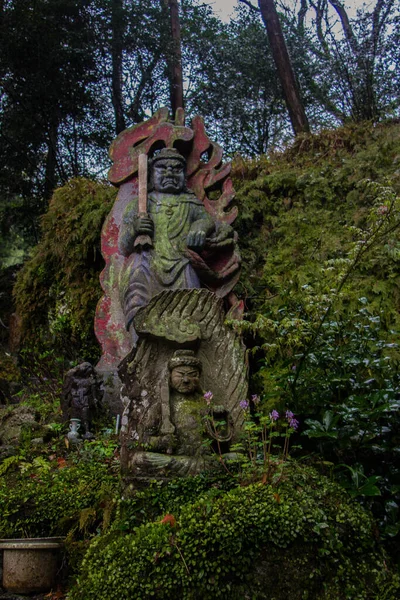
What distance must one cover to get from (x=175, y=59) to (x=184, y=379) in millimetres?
9936

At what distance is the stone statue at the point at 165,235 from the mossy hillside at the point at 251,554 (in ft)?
8.71

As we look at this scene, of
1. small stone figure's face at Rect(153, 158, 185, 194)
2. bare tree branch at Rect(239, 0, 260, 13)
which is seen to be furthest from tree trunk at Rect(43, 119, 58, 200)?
bare tree branch at Rect(239, 0, 260, 13)

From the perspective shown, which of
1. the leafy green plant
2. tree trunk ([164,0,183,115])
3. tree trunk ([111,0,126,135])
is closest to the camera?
the leafy green plant

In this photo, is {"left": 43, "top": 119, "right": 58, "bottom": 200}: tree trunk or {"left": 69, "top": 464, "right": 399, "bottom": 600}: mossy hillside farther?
{"left": 43, "top": 119, "right": 58, "bottom": 200}: tree trunk

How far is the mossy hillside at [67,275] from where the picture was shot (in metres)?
7.55

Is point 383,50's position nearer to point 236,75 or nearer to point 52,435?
point 236,75

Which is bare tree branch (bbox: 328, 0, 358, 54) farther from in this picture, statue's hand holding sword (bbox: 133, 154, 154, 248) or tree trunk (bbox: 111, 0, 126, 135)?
statue's hand holding sword (bbox: 133, 154, 154, 248)

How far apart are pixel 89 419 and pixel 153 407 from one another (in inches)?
69.5

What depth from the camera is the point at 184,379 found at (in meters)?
3.91

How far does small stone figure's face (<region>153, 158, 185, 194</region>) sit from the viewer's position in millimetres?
6312

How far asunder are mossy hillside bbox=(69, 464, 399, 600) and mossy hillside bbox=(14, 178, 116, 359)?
15.1 ft

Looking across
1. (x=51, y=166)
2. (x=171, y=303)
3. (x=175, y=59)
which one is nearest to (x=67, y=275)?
(x=171, y=303)

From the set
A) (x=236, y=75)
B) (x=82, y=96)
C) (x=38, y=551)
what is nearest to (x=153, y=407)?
(x=38, y=551)

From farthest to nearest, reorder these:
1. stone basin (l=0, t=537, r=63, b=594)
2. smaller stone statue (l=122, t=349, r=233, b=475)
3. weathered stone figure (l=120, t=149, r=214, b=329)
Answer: weathered stone figure (l=120, t=149, r=214, b=329) → smaller stone statue (l=122, t=349, r=233, b=475) → stone basin (l=0, t=537, r=63, b=594)
